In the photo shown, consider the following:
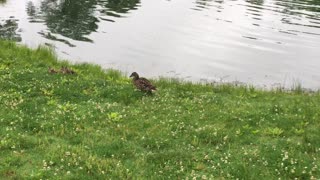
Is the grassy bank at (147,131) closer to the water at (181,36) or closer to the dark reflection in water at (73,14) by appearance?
the water at (181,36)

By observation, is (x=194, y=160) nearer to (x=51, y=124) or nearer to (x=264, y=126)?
(x=264, y=126)

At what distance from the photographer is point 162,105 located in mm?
20500

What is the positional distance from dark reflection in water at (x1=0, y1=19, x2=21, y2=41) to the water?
103 mm

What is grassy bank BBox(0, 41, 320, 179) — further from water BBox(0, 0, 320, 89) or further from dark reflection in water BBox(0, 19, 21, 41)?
dark reflection in water BBox(0, 19, 21, 41)

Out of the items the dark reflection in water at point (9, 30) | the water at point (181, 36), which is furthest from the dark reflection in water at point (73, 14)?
the dark reflection in water at point (9, 30)

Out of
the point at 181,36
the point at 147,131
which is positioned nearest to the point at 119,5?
the point at 181,36

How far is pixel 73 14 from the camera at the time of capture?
5481 centimetres

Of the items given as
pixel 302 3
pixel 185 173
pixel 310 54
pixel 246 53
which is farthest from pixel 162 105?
pixel 302 3

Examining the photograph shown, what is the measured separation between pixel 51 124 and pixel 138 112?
13.0 ft

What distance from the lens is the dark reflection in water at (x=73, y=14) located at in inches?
1777

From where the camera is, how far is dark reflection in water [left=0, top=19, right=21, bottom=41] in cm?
4070

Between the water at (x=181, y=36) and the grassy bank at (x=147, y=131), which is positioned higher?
the grassy bank at (x=147, y=131)

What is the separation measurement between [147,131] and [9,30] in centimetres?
3180

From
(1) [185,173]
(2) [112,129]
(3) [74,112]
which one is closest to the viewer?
(1) [185,173]
